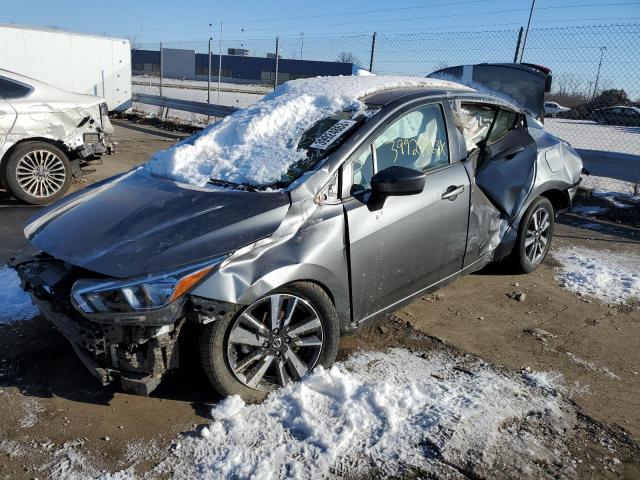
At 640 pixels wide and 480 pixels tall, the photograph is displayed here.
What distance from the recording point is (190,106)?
47.1 ft

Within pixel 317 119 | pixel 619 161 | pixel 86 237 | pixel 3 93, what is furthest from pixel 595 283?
pixel 3 93

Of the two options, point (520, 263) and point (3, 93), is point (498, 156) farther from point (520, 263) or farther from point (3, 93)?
point (3, 93)

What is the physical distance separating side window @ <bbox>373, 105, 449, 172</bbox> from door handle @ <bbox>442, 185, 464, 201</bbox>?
0.19m

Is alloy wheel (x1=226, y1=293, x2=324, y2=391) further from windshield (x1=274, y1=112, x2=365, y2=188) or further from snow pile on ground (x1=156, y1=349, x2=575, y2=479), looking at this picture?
windshield (x1=274, y1=112, x2=365, y2=188)

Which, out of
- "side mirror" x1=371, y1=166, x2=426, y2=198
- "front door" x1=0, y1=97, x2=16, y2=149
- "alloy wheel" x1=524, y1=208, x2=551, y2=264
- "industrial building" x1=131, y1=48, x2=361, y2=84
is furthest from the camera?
"industrial building" x1=131, y1=48, x2=361, y2=84

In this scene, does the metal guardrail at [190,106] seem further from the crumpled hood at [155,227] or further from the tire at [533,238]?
the crumpled hood at [155,227]

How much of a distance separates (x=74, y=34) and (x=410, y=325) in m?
16.9

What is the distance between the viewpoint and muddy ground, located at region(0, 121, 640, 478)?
2.61m

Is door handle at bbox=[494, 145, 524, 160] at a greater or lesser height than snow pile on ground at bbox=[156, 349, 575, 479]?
greater

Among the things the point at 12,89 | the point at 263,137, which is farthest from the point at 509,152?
the point at 12,89

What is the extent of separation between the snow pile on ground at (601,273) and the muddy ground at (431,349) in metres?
0.17

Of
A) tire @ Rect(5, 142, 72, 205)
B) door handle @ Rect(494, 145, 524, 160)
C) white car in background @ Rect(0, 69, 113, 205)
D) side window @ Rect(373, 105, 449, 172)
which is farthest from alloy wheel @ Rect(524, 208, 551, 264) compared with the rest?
tire @ Rect(5, 142, 72, 205)

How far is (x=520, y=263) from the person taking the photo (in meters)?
4.88

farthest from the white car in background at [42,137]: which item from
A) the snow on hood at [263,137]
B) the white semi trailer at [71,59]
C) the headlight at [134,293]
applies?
the white semi trailer at [71,59]
